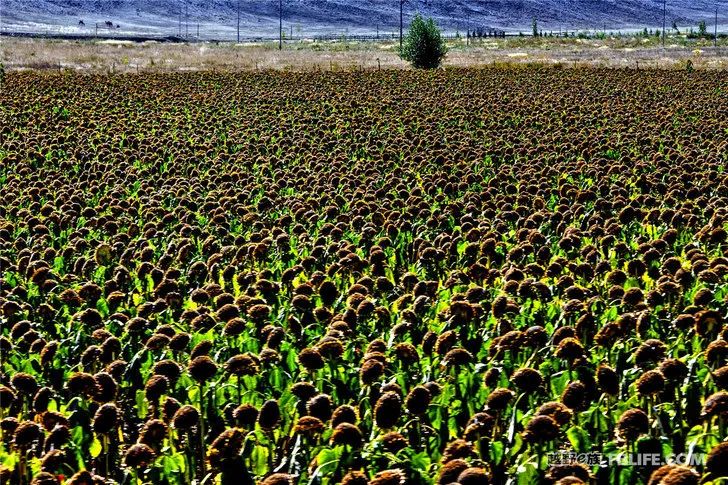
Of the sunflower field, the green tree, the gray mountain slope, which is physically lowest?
the sunflower field

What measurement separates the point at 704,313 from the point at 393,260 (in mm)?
3437

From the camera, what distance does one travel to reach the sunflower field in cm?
449

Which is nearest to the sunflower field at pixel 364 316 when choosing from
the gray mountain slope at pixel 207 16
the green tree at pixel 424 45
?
the green tree at pixel 424 45

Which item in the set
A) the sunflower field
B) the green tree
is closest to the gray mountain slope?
the green tree

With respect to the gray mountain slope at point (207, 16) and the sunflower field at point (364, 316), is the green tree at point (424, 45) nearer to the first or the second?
the sunflower field at point (364, 316)

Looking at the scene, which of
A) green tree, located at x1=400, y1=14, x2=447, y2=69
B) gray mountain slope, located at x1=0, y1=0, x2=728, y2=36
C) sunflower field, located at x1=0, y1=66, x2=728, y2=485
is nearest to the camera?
sunflower field, located at x1=0, y1=66, x2=728, y2=485

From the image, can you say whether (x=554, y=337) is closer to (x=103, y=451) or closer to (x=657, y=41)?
(x=103, y=451)

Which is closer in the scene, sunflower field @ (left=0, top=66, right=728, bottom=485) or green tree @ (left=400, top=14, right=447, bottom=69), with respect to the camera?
sunflower field @ (left=0, top=66, right=728, bottom=485)

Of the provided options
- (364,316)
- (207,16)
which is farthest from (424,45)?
(207,16)

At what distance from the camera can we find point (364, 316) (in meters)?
6.31

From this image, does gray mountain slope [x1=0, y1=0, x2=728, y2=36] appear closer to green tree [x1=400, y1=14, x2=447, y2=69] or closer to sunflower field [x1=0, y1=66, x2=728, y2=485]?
green tree [x1=400, y1=14, x2=447, y2=69]

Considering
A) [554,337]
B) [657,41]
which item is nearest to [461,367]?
[554,337]

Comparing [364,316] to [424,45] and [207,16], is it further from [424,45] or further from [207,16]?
[207,16]

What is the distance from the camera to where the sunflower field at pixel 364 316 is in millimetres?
4492
